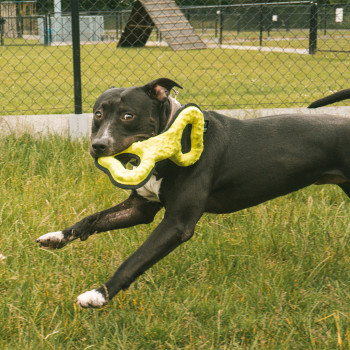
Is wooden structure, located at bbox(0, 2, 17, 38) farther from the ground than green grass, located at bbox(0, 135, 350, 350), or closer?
farther from the ground

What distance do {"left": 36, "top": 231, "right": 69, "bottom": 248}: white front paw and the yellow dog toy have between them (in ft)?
1.91

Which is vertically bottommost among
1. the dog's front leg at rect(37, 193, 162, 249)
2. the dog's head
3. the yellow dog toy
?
the dog's front leg at rect(37, 193, 162, 249)

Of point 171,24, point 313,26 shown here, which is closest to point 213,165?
point 313,26

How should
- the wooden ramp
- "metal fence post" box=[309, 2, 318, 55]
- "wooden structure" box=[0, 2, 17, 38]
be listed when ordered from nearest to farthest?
1. "metal fence post" box=[309, 2, 318, 55]
2. the wooden ramp
3. "wooden structure" box=[0, 2, 17, 38]

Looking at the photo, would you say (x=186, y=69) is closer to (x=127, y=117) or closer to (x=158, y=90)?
(x=158, y=90)

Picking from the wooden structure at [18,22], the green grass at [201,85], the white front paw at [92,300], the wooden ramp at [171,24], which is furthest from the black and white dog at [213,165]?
the wooden structure at [18,22]

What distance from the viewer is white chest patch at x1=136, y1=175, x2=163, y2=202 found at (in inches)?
110

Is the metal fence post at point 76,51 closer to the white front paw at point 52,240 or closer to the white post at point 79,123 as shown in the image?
the white post at point 79,123

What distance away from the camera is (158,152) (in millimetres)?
2566

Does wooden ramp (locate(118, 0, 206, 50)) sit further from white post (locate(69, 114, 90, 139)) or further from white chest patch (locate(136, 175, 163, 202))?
white chest patch (locate(136, 175, 163, 202))

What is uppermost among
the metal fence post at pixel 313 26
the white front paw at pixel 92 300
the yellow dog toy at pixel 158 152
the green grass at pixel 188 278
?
the metal fence post at pixel 313 26

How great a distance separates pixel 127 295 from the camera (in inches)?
107

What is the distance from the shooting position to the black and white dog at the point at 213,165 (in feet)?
8.80

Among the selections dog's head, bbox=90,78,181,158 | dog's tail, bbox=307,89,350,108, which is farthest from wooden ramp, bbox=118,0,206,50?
dog's head, bbox=90,78,181,158
